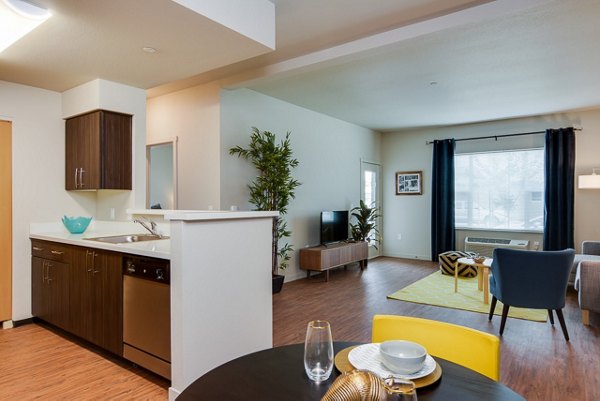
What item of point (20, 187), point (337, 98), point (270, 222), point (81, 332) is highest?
point (337, 98)

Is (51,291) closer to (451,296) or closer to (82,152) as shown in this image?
(82,152)

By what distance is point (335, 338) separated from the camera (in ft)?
11.2

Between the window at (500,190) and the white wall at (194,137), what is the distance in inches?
200

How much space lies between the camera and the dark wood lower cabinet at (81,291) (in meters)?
2.74

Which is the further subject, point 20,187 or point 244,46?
point 20,187

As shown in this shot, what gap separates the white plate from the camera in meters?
1.00

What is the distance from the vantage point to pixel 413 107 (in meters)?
6.04

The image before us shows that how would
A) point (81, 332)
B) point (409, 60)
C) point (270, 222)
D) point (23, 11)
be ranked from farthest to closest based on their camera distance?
1. point (409, 60)
2. point (81, 332)
3. point (270, 222)
4. point (23, 11)

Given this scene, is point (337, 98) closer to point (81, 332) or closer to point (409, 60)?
point (409, 60)

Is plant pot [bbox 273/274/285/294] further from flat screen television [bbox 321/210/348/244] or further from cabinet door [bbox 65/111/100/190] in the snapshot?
cabinet door [bbox 65/111/100/190]

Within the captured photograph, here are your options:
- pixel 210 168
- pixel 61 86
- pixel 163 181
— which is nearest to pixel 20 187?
pixel 61 86

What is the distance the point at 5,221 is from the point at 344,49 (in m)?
3.69

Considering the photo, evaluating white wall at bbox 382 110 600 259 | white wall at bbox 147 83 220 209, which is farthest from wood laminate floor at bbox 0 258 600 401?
white wall at bbox 382 110 600 259

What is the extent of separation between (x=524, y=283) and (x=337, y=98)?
344 cm
